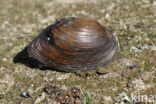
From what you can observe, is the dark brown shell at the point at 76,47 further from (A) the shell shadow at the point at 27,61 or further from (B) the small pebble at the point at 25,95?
(B) the small pebble at the point at 25,95

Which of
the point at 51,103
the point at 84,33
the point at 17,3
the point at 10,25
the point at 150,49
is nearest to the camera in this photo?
the point at 51,103

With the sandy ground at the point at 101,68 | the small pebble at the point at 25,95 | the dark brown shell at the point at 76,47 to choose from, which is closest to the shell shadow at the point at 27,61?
the sandy ground at the point at 101,68

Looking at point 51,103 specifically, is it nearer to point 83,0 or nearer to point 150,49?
point 150,49

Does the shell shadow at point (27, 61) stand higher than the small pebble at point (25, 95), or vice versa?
the shell shadow at point (27, 61)

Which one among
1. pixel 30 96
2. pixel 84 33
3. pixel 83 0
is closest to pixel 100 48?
pixel 84 33

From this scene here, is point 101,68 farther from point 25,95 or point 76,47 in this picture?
point 25,95

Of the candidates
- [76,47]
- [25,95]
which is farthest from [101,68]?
[25,95]
